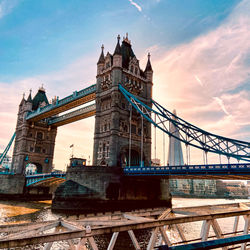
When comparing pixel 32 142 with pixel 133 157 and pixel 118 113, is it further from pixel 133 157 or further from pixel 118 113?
pixel 118 113

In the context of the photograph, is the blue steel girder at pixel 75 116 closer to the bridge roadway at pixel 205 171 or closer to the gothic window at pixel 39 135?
the gothic window at pixel 39 135

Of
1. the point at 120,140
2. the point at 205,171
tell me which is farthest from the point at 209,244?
the point at 120,140

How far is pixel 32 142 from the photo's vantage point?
71.8 m

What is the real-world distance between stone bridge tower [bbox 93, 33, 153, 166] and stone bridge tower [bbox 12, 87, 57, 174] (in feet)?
111

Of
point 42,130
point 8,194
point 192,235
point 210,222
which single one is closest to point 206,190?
point 42,130

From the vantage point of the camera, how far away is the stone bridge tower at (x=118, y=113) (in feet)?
146

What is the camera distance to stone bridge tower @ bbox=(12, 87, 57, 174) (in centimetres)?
6919

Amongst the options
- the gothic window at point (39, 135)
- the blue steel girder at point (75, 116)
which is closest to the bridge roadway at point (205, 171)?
the blue steel girder at point (75, 116)

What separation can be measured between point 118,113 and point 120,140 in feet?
18.1

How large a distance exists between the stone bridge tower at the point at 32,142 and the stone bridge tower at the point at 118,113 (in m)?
33.8

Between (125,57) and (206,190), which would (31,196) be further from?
(206,190)

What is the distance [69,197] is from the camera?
33.8 m

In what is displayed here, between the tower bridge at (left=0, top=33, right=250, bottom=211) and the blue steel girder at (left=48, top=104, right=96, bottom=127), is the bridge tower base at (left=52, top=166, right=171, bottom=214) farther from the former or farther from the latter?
the blue steel girder at (left=48, top=104, right=96, bottom=127)

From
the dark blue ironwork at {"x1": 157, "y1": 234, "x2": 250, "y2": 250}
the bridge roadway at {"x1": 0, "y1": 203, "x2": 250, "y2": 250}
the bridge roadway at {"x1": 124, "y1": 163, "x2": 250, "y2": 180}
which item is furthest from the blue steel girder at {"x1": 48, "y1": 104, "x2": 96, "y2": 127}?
the dark blue ironwork at {"x1": 157, "y1": 234, "x2": 250, "y2": 250}
